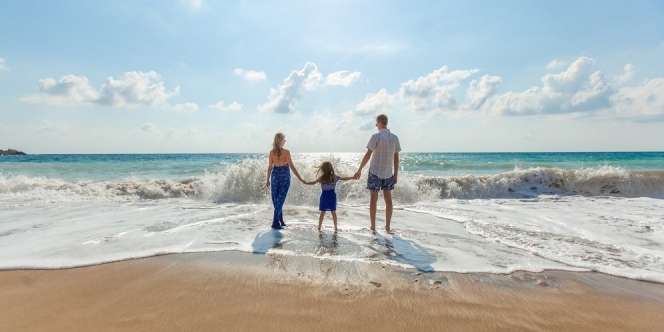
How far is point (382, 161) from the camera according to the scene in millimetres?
6246

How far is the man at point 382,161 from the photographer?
6.22 m

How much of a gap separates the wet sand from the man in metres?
2.27

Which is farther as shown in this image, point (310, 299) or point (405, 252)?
point (405, 252)

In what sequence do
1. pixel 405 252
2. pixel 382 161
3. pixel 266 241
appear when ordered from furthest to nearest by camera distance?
1. pixel 382 161
2. pixel 266 241
3. pixel 405 252

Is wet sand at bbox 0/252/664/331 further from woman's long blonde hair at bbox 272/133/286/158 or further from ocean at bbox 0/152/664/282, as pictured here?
woman's long blonde hair at bbox 272/133/286/158

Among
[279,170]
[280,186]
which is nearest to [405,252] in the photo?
[280,186]

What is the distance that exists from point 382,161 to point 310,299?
3.54 metres

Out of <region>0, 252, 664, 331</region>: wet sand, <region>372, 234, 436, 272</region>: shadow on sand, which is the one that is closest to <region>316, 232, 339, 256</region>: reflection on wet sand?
<region>0, 252, 664, 331</region>: wet sand

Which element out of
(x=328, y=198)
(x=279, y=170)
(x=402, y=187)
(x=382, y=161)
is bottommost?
(x=402, y=187)

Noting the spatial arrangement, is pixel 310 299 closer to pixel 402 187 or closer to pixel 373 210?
pixel 373 210

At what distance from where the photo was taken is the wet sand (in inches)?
107

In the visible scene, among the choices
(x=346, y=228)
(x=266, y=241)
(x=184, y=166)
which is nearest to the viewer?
(x=266, y=241)

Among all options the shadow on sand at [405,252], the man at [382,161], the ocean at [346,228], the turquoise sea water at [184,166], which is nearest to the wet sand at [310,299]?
the shadow on sand at [405,252]

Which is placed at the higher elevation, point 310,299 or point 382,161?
point 382,161
